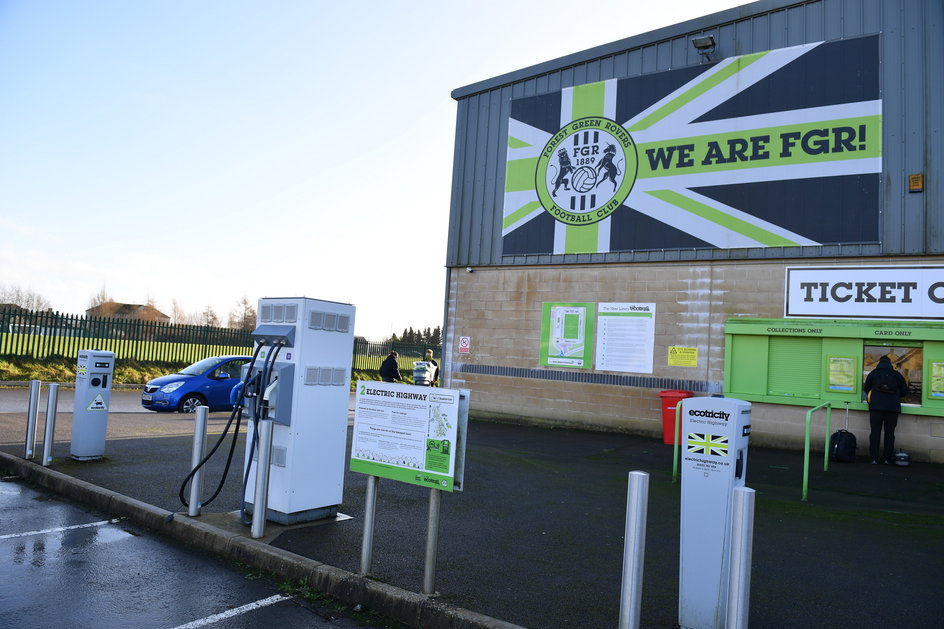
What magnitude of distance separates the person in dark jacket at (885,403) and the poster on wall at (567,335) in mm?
5844

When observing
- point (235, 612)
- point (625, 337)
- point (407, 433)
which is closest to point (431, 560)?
point (407, 433)

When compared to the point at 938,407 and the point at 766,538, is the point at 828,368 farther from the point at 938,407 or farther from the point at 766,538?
the point at 766,538

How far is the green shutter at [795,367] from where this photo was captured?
42.4 feet

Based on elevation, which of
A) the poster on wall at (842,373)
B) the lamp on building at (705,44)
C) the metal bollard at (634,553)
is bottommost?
the metal bollard at (634,553)

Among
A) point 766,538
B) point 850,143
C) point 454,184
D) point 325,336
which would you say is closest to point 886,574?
point 766,538

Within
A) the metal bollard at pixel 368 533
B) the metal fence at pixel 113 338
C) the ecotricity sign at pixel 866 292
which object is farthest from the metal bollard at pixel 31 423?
the ecotricity sign at pixel 866 292

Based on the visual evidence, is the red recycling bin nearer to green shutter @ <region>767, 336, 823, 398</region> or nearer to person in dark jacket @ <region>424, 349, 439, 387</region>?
green shutter @ <region>767, 336, 823, 398</region>

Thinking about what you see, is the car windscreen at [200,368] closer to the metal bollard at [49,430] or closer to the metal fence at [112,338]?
the metal fence at [112,338]

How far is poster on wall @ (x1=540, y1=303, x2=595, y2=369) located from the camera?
51.4 feet

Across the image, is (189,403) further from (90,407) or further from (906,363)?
(906,363)

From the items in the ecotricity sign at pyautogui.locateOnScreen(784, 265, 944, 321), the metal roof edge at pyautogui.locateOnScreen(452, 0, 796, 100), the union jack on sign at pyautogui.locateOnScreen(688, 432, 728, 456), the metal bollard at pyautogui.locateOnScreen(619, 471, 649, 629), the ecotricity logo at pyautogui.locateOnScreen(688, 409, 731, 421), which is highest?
the metal roof edge at pyautogui.locateOnScreen(452, 0, 796, 100)

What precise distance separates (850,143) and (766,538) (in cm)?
973

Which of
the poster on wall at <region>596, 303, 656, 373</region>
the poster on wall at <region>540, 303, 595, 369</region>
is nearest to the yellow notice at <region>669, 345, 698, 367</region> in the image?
the poster on wall at <region>596, 303, 656, 373</region>

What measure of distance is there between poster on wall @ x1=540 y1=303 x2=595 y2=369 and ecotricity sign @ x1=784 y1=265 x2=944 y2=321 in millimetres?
4380
